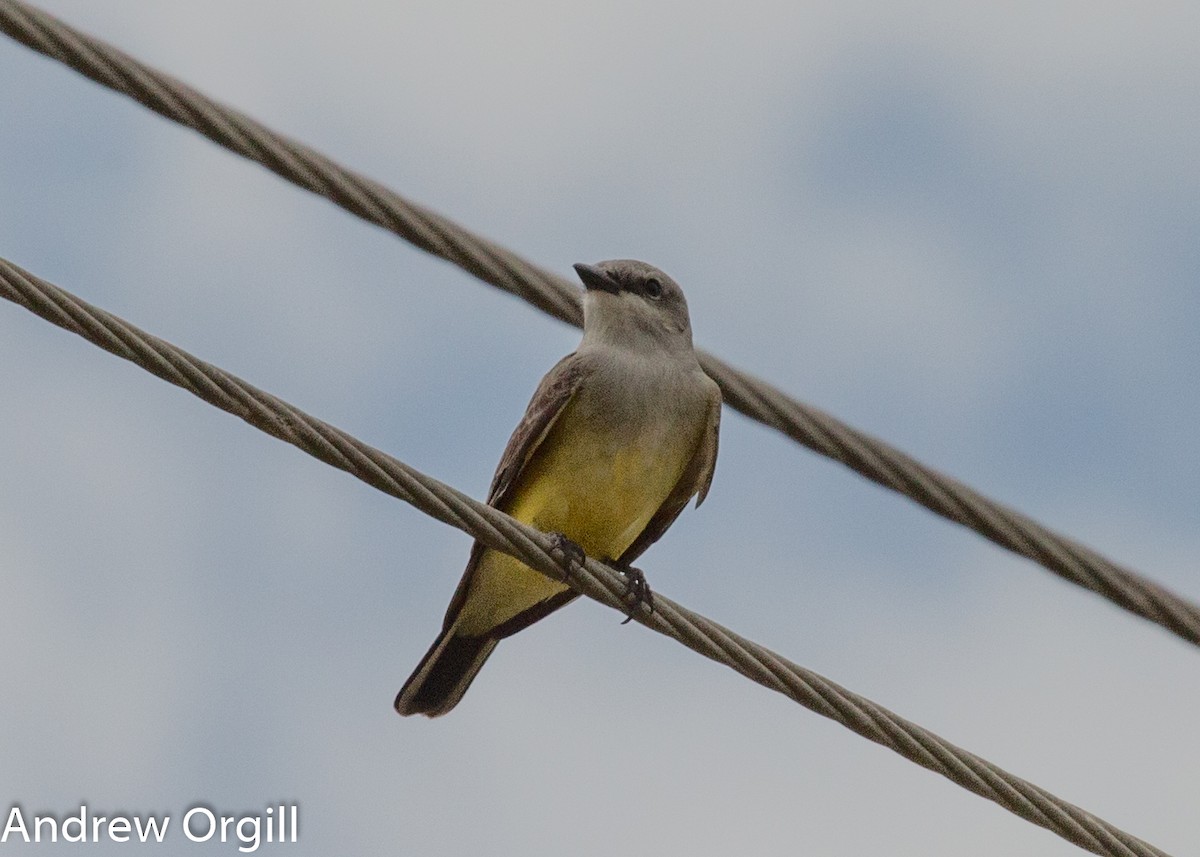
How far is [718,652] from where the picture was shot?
4945mm

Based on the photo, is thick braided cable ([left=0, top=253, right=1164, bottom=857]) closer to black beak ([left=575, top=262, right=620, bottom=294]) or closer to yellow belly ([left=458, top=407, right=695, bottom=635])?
yellow belly ([left=458, top=407, right=695, bottom=635])

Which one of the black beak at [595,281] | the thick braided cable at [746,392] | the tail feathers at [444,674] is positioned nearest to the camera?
the thick braided cable at [746,392]

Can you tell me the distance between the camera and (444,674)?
7.88 m

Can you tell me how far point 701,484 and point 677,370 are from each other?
0.52 metres

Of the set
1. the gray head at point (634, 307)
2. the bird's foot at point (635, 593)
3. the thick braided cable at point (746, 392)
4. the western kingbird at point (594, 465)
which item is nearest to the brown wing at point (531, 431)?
the western kingbird at point (594, 465)

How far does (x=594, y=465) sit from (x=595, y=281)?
1.18 m

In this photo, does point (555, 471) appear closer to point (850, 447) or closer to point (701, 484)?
point (701, 484)

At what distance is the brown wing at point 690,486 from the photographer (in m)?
7.61

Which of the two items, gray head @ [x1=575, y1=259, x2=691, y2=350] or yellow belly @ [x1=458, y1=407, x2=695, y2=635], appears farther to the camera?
gray head @ [x1=575, y1=259, x2=691, y2=350]

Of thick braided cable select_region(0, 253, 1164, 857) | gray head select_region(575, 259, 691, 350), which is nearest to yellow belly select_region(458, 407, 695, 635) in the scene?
gray head select_region(575, 259, 691, 350)

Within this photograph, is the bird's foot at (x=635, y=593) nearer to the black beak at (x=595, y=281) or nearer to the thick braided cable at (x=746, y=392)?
the thick braided cable at (x=746, y=392)

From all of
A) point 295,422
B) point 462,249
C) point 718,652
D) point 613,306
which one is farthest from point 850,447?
point 613,306

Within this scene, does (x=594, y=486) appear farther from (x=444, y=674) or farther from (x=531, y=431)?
(x=444, y=674)

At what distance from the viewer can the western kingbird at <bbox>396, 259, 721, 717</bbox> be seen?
23.8 feet
